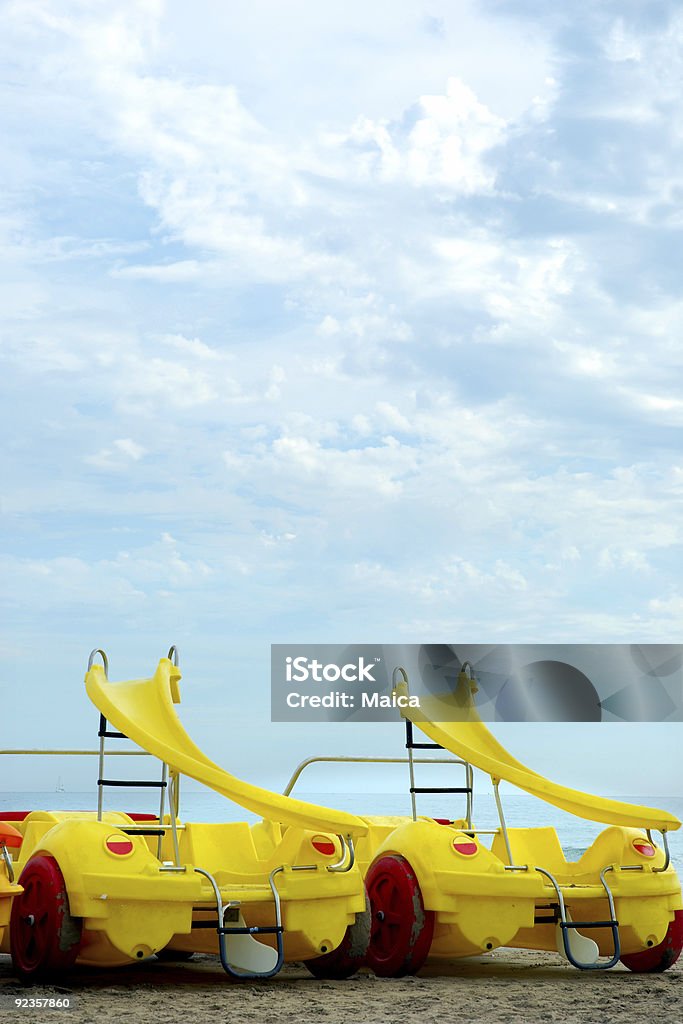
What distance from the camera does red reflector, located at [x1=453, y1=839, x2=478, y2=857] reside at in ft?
31.9

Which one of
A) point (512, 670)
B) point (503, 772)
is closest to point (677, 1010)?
point (503, 772)

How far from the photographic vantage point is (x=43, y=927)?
28.6 feet

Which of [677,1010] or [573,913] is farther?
[573,913]

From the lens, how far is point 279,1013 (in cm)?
804

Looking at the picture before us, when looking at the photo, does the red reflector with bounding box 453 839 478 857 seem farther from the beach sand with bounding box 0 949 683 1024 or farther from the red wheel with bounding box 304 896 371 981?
the beach sand with bounding box 0 949 683 1024

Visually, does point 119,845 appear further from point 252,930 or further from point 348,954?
point 348,954

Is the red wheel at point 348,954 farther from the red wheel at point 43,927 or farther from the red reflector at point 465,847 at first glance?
the red wheel at point 43,927

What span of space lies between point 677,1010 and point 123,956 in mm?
3497

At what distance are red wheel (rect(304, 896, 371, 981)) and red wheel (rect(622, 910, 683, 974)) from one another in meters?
2.17

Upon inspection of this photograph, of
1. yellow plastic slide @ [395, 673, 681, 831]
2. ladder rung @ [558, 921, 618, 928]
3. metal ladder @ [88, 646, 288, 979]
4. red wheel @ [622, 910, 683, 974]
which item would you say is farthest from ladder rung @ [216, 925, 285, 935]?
red wheel @ [622, 910, 683, 974]

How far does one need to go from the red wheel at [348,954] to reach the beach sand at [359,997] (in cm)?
10

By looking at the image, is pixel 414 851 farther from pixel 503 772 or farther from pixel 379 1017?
pixel 379 1017

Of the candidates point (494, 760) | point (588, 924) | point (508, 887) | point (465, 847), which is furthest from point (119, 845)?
point (588, 924)

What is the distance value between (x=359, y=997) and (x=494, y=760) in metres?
2.39
